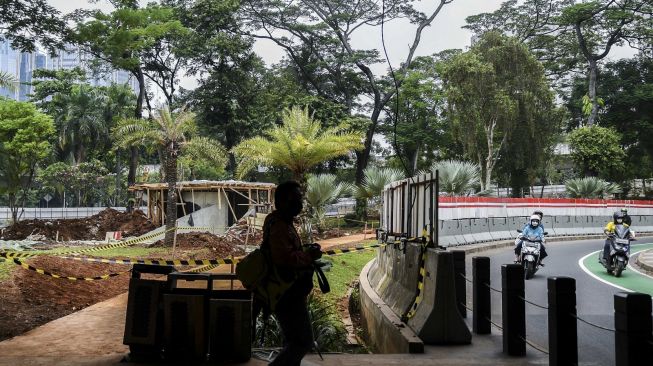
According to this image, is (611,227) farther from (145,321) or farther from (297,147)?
(145,321)

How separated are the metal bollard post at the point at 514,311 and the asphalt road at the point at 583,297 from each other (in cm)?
33

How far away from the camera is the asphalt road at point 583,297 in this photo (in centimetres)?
681

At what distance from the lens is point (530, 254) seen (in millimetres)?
13227

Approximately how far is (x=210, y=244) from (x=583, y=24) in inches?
1624

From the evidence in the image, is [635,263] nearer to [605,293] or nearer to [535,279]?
[535,279]

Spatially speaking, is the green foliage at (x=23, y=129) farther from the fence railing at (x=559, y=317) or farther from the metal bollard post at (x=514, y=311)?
the metal bollard post at (x=514, y=311)

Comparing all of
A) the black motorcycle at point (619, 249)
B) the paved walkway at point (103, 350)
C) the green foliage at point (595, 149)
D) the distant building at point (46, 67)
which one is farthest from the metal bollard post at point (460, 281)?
the green foliage at point (595, 149)

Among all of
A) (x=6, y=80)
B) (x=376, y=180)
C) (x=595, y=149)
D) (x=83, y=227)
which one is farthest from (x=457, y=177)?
(x=83, y=227)

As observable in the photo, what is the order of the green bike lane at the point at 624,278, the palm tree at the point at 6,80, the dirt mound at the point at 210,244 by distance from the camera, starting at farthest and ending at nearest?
1. the dirt mound at the point at 210,244
2. the palm tree at the point at 6,80
3. the green bike lane at the point at 624,278

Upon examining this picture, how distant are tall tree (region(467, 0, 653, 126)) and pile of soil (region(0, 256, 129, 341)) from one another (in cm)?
4265

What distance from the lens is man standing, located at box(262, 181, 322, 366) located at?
4.14 meters

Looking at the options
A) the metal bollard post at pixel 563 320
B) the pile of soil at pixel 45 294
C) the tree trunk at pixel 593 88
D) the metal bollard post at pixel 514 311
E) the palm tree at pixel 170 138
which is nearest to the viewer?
the metal bollard post at pixel 563 320

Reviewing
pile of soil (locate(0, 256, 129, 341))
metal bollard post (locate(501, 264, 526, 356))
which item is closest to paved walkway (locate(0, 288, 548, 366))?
metal bollard post (locate(501, 264, 526, 356))

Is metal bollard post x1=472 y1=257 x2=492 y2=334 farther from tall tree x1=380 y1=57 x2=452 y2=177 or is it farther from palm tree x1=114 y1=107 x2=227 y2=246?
tall tree x1=380 y1=57 x2=452 y2=177
